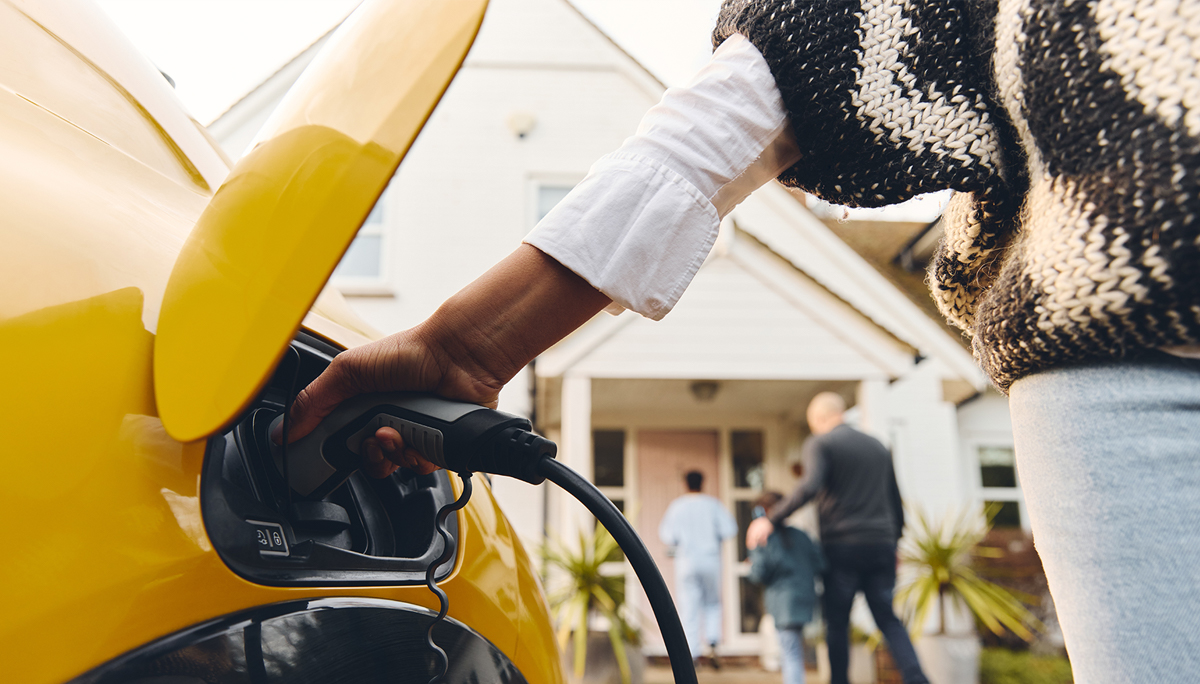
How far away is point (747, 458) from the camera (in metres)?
9.15

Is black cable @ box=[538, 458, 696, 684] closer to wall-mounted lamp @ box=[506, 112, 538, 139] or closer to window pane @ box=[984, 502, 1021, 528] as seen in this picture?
wall-mounted lamp @ box=[506, 112, 538, 139]

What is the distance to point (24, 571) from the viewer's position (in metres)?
0.52

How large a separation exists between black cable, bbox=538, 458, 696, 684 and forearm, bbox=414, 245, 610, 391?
0.46 ft

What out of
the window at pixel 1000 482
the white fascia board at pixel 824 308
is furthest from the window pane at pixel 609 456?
the window at pixel 1000 482

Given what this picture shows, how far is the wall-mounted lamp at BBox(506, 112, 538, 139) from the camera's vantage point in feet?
28.5

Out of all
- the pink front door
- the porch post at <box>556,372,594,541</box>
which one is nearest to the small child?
the porch post at <box>556,372,594,541</box>

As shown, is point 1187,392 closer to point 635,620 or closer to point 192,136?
point 192,136

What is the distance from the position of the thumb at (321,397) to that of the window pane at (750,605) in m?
8.34

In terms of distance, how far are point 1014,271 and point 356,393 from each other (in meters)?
0.62

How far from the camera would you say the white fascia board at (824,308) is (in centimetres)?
708

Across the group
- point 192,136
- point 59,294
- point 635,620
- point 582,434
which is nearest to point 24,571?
point 59,294

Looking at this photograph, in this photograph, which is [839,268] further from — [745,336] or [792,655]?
[792,655]

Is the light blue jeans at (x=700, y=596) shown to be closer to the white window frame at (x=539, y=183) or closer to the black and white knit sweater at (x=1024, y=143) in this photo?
the white window frame at (x=539, y=183)

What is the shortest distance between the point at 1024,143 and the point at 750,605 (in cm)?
847
